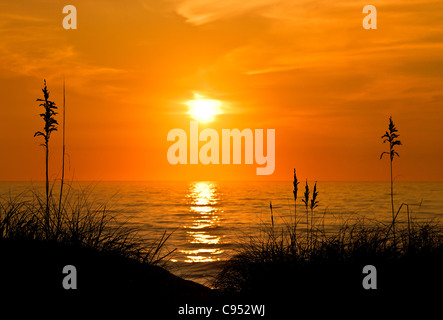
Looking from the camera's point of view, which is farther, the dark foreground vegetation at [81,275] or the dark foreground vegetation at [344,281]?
the dark foreground vegetation at [344,281]

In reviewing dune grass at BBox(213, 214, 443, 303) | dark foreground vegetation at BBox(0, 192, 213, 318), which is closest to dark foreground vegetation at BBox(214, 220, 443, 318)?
dune grass at BBox(213, 214, 443, 303)

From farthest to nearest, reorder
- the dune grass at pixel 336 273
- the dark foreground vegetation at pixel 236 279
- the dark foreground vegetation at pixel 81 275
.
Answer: the dune grass at pixel 336 273 → the dark foreground vegetation at pixel 236 279 → the dark foreground vegetation at pixel 81 275

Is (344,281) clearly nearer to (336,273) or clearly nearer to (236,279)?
(336,273)

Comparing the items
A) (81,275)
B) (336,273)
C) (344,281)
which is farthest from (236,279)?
(81,275)

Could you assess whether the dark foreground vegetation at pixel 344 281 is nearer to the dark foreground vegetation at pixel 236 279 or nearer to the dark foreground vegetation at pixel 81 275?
the dark foreground vegetation at pixel 236 279

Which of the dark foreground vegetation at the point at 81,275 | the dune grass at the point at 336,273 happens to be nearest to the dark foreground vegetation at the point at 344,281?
the dune grass at the point at 336,273

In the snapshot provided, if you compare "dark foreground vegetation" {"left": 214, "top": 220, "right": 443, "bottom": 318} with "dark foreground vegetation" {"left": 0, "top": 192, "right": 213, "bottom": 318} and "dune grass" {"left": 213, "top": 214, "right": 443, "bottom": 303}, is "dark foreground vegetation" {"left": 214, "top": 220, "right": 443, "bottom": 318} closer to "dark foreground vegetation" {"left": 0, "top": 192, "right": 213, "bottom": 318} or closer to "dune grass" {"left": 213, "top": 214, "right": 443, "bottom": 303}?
"dune grass" {"left": 213, "top": 214, "right": 443, "bottom": 303}

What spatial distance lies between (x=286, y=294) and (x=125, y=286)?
2.13 metres

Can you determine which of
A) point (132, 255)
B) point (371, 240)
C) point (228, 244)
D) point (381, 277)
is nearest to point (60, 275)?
point (132, 255)

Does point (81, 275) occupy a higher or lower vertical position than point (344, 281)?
higher

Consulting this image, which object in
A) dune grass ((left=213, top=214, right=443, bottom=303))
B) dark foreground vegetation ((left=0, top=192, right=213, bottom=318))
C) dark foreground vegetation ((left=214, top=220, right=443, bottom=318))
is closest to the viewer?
dark foreground vegetation ((left=0, top=192, right=213, bottom=318))

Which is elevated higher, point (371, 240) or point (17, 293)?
point (371, 240)
